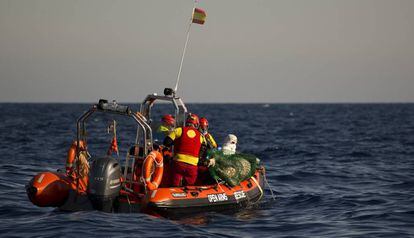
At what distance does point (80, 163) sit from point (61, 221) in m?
1.56

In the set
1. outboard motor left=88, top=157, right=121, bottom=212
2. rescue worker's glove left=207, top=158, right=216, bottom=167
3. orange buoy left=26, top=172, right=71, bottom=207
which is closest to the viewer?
outboard motor left=88, top=157, right=121, bottom=212

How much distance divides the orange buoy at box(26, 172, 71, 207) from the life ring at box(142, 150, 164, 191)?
1.63 m

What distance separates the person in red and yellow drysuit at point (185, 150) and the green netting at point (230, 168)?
0.55 meters

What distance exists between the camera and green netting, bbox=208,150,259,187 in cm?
1324

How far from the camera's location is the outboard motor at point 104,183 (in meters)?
11.6

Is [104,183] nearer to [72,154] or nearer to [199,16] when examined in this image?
[72,154]

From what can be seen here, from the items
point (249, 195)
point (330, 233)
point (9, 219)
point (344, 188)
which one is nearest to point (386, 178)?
point (344, 188)

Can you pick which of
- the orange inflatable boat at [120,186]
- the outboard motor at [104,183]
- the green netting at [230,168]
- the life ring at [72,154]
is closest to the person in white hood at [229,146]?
the green netting at [230,168]

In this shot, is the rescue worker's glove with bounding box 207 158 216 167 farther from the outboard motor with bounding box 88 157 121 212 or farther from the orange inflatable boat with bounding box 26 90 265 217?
the outboard motor with bounding box 88 157 121 212

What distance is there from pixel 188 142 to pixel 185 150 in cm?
18

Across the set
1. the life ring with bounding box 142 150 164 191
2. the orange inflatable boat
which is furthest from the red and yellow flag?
the life ring with bounding box 142 150 164 191

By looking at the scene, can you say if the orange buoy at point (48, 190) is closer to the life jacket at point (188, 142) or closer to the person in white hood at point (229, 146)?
the life jacket at point (188, 142)

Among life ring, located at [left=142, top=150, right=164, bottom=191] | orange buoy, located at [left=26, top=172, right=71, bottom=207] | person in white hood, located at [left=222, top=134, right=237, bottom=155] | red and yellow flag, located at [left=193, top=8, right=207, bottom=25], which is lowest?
orange buoy, located at [left=26, top=172, right=71, bottom=207]

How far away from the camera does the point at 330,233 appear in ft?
36.3
